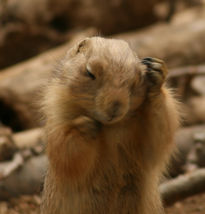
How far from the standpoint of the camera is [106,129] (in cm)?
416

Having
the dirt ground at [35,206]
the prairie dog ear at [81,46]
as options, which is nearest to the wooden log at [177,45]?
the dirt ground at [35,206]

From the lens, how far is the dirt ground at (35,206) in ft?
22.1

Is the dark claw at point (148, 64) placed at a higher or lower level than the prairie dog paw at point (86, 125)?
higher

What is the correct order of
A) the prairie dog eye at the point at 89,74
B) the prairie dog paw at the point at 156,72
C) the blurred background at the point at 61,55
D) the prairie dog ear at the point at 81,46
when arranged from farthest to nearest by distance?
the blurred background at the point at 61,55 < the prairie dog ear at the point at 81,46 < the prairie dog paw at the point at 156,72 < the prairie dog eye at the point at 89,74

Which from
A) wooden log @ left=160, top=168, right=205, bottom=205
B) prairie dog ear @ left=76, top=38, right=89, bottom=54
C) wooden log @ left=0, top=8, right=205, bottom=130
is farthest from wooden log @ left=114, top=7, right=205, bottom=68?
prairie dog ear @ left=76, top=38, right=89, bottom=54

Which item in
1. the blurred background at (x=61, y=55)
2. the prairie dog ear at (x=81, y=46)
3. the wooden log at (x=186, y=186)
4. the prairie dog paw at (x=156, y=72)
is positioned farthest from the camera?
the blurred background at (x=61, y=55)

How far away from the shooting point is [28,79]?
9.90 m

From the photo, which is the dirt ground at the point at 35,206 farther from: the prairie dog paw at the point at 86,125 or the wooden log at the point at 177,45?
the wooden log at the point at 177,45

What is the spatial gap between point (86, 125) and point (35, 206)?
3789mm

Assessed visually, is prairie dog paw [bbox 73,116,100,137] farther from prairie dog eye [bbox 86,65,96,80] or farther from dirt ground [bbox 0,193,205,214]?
dirt ground [bbox 0,193,205,214]

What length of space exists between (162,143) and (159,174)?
25.5 inches

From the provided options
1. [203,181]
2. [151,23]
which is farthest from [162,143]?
[151,23]

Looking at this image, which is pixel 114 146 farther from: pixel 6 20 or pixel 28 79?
pixel 6 20

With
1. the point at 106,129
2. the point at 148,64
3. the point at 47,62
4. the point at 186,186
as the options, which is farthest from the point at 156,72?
the point at 47,62
